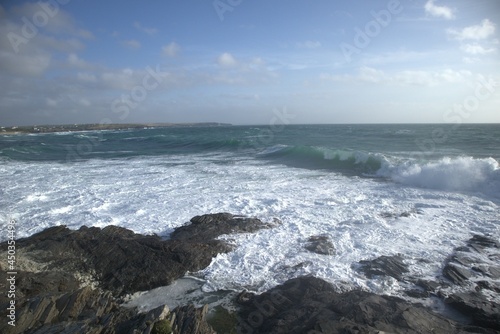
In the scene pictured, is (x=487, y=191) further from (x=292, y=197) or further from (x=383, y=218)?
(x=292, y=197)

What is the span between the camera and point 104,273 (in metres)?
6.14

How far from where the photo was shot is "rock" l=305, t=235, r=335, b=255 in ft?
23.0

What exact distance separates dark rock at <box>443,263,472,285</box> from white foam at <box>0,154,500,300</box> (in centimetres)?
21

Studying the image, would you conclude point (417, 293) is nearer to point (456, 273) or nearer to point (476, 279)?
point (456, 273)

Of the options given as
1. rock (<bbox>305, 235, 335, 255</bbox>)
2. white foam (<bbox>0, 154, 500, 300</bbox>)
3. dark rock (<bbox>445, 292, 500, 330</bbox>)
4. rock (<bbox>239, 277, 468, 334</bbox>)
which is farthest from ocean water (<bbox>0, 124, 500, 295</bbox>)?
dark rock (<bbox>445, 292, 500, 330</bbox>)

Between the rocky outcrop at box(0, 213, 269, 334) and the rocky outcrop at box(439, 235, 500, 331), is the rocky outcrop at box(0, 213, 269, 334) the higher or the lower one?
the higher one

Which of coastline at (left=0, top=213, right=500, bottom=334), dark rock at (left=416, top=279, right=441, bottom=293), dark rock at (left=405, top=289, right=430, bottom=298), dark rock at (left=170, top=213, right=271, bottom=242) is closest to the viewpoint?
coastline at (left=0, top=213, right=500, bottom=334)

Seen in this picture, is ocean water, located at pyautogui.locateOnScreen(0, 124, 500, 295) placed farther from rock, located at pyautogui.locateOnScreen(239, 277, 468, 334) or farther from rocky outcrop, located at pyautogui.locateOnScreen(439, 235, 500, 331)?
rock, located at pyautogui.locateOnScreen(239, 277, 468, 334)

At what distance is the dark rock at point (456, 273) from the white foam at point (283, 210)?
21 cm

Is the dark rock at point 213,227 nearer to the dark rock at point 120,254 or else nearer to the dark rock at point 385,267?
the dark rock at point 120,254

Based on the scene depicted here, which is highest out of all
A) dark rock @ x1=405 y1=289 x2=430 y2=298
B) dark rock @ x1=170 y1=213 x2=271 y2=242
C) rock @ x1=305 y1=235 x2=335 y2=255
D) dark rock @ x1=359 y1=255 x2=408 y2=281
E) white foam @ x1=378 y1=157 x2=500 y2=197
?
white foam @ x1=378 y1=157 x2=500 y2=197

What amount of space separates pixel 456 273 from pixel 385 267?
4.48 ft

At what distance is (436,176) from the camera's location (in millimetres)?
13516

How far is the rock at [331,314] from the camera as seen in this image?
429cm
